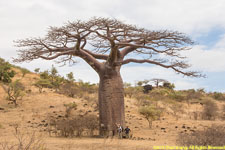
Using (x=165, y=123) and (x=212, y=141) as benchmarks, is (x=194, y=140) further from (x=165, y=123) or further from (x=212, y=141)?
(x=165, y=123)

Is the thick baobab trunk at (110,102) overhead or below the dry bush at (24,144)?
overhead

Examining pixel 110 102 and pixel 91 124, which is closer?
pixel 110 102

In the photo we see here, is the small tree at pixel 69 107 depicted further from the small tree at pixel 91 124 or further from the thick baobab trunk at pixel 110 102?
the thick baobab trunk at pixel 110 102

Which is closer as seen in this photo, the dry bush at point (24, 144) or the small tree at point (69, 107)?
the dry bush at point (24, 144)

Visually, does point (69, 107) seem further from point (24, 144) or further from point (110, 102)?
point (24, 144)

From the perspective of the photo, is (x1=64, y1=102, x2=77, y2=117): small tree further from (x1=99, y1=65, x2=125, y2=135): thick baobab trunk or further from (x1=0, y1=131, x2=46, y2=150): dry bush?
(x1=0, y1=131, x2=46, y2=150): dry bush

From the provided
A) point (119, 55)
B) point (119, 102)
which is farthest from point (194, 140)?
point (119, 55)

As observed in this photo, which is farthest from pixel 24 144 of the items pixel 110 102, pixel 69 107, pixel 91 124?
pixel 69 107

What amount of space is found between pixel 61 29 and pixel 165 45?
12.8ft

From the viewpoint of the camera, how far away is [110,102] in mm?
8547

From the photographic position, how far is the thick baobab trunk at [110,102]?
8492 mm

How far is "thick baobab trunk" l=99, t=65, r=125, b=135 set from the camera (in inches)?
334

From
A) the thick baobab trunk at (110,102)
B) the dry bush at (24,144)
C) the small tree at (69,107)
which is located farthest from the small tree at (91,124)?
the small tree at (69,107)

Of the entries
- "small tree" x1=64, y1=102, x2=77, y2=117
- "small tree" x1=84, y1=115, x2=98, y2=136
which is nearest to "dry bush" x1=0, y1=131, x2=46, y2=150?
"small tree" x1=84, y1=115, x2=98, y2=136
